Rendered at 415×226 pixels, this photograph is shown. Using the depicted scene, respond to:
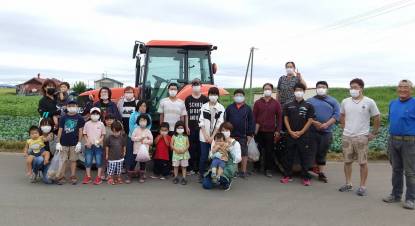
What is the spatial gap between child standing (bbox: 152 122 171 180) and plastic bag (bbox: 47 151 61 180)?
1728 mm

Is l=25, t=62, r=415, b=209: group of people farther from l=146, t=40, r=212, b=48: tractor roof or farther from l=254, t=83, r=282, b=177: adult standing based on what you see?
l=146, t=40, r=212, b=48: tractor roof

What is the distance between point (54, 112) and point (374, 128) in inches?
231

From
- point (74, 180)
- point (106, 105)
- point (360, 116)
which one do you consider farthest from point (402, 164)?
point (74, 180)

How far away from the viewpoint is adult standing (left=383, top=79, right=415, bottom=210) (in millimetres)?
5914

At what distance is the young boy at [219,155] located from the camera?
6.71m

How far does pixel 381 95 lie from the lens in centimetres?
3956

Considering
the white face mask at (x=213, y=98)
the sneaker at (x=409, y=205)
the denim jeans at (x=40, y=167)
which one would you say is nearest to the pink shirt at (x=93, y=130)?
the denim jeans at (x=40, y=167)

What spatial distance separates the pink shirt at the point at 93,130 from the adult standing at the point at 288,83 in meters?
3.71

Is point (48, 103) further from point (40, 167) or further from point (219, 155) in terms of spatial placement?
point (219, 155)

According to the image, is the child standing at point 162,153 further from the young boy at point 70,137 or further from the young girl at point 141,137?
the young boy at point 70,137

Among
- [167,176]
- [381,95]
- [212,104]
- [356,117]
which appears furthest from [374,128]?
[381,95]

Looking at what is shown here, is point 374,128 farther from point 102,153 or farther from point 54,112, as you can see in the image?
point 54,112

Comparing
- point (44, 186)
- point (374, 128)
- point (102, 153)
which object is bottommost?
point (44, 186)

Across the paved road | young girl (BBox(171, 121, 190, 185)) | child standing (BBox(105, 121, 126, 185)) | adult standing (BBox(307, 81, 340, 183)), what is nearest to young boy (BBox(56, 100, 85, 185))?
child standing (BBox(105, 121, 126, 185))
